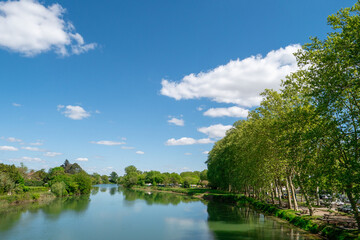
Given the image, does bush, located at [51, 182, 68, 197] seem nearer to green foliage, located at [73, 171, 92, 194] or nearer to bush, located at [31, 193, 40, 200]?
green foliage, located at [73, 171, 92, 194]

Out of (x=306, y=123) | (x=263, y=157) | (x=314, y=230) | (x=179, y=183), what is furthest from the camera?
(x=179, y=183)

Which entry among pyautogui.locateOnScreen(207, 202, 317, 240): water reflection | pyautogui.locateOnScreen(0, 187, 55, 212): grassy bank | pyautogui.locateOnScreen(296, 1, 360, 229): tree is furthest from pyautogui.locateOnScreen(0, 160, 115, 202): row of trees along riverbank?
pyautogui.locateOnScreen(296, 1, 360, 229): tree

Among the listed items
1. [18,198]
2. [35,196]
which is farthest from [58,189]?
[18,198]

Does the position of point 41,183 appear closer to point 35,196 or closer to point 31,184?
point 31,184

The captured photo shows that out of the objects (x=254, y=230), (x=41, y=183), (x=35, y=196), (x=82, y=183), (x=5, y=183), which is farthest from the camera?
(x=41, y=183)

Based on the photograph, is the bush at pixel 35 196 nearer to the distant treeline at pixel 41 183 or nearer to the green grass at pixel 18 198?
the green grass at pixel 18 198

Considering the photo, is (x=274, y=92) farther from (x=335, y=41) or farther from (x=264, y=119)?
(x=335, y=41)


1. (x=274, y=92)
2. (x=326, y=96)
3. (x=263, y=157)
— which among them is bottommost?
(x=263, y=157)

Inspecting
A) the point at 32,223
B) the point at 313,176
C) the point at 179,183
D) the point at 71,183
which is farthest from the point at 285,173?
the point at 179,183

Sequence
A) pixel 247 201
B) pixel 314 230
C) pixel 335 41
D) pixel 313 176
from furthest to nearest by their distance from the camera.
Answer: pixel 247 201, pixel 314 230, pixel 313 176, pixel 335 41

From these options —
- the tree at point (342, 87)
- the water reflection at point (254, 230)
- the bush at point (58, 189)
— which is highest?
the tree at point (342, 87)

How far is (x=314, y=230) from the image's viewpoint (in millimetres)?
28156

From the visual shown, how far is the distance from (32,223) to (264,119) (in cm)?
4119

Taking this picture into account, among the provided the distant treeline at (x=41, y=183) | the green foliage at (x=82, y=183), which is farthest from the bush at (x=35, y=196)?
the green foliage at (x=82, y=183)
